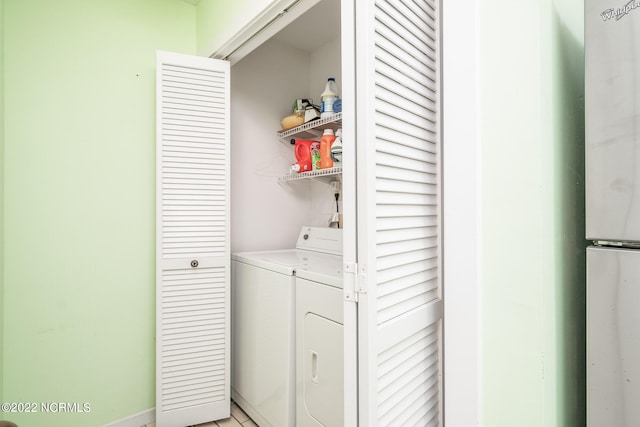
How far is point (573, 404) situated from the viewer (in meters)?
1.12

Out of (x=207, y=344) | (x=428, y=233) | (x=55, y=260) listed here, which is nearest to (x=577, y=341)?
(x=428, y=233)

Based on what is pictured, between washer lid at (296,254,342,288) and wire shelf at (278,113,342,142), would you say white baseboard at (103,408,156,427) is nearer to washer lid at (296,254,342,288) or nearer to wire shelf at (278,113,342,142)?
washer lid at (296,254,342,288)

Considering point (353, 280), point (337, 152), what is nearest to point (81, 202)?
point (337, 152)

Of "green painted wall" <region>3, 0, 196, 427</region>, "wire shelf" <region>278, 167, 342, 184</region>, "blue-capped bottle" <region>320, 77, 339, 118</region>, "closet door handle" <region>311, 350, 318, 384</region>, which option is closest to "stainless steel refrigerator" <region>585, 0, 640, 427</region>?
"closet door handle" <region>311, 350, 318, 384</region>

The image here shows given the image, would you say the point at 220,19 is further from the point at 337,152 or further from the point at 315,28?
the point at 337,152

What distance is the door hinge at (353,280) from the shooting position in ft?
2.65

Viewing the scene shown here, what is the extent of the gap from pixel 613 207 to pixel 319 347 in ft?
3.83

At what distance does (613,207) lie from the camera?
3.08ft

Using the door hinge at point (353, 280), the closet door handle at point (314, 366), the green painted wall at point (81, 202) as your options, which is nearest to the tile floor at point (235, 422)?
the green painted wall at point (81, 202)

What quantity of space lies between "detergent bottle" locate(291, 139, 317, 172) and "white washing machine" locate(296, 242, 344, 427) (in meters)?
0.96

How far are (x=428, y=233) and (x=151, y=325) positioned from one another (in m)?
1.82

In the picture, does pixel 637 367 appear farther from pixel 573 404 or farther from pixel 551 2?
pixel 551 2

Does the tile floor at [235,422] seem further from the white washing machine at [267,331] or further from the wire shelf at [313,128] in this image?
the wire shelf at [313,128]

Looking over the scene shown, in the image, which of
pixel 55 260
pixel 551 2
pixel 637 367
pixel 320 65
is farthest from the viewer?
pixel 320 65
